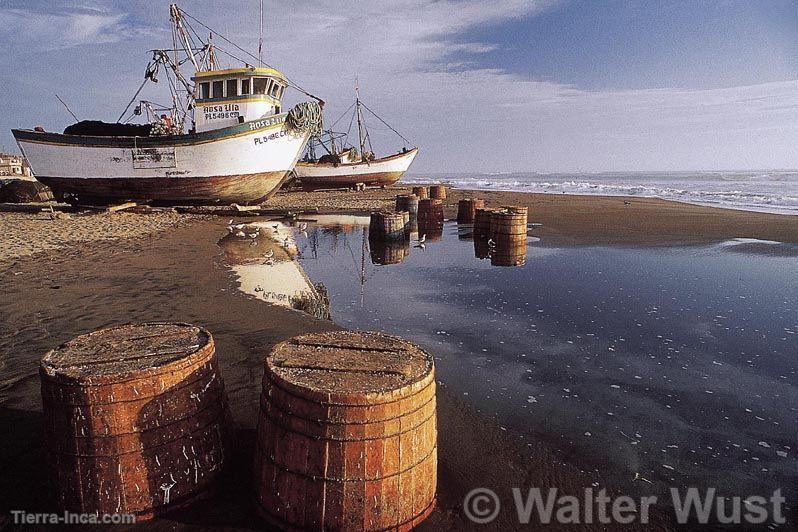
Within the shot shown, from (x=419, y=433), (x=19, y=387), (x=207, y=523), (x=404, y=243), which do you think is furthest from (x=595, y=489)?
(x=404, y=243)

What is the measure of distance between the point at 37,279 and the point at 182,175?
38.2 feet

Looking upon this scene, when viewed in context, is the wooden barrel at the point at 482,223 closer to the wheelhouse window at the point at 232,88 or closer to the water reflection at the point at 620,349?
the water reflection at the point at 620,349

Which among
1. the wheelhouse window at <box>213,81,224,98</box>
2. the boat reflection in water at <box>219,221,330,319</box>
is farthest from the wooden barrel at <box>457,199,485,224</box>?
the wheelhouse window at <box>213,81,224,98</box>

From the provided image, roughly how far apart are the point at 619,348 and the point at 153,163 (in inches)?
718

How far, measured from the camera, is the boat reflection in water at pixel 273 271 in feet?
21.6

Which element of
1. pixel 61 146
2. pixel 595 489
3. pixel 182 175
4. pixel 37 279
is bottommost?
pixel 595 489

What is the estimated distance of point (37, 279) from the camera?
718 cm

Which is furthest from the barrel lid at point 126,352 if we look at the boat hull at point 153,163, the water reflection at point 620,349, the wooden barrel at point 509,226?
the boat hull at point 153,163

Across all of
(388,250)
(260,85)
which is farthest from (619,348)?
(260,85)

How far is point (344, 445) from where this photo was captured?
2.04 m

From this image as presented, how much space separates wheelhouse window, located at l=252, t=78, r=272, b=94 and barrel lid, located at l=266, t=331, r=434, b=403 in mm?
20424

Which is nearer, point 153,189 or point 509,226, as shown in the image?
point 509,226

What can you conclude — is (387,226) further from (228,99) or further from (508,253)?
(228,99)

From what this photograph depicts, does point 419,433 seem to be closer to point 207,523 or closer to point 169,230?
point 207,523
